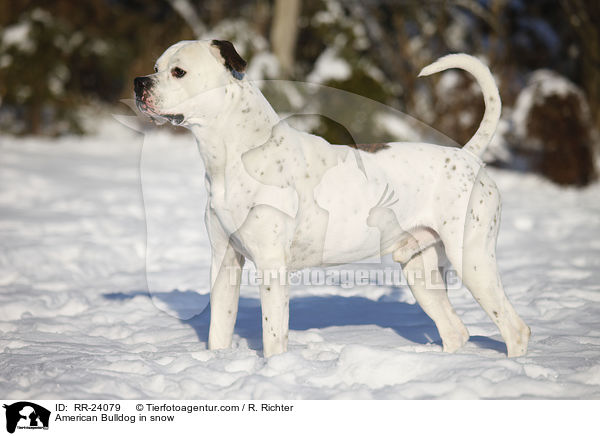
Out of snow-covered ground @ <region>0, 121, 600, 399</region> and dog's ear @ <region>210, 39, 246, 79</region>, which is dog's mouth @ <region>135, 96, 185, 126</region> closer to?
dog's ear @ <region>210, 39, 246, 79</region>

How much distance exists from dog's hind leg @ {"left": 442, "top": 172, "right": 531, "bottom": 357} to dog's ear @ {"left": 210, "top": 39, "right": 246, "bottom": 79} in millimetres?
1360

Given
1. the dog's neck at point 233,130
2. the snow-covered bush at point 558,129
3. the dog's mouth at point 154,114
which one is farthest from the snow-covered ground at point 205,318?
the dog's mouth at point 154,114

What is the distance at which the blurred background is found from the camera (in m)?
10.6

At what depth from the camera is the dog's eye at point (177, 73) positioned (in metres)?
3.15

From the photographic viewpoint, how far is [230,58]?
124 inches
